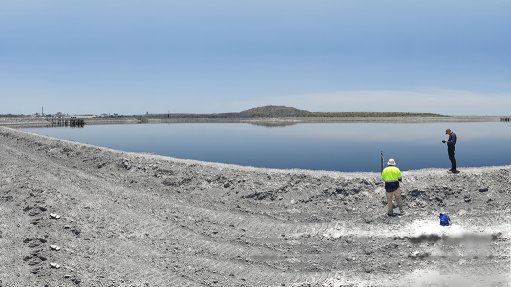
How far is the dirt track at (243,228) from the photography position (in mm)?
14398

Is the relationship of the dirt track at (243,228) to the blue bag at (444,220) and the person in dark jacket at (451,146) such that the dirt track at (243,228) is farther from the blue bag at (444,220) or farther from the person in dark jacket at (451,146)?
the person in dark jacket at (451,146)

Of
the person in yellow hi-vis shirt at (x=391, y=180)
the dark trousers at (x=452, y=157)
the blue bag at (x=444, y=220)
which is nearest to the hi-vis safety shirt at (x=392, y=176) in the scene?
the person in yellow hi-vis shirt at (x=391, y=180)

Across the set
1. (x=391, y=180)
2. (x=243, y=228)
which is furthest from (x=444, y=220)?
(x=243, y=228)

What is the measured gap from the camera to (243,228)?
18766 millimetres

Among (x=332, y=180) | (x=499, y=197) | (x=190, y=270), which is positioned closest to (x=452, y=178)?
(x=499, y=197)

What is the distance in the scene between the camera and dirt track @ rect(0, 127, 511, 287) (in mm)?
14398

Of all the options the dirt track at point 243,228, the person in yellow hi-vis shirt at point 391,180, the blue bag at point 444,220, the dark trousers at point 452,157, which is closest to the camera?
the dirt track at point 243,228

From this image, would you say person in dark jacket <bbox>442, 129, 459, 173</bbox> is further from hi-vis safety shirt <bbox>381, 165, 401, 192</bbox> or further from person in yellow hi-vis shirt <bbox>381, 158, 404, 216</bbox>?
hi-vis safety shirt <bbox>381, 165, 401, 192</bbox>

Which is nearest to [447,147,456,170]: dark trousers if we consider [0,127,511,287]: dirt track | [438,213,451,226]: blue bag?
[0,127,511,287]: dirt track

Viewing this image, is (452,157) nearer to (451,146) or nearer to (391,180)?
(451,146)

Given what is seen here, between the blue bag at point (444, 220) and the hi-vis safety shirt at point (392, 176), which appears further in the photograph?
the hi-vis safety shirt at point (392, 176)

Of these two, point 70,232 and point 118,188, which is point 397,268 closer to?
point 70,232

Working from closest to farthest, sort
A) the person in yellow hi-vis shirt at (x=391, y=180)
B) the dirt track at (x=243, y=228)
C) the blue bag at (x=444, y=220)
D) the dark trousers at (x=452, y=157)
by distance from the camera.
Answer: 1. the dirt track at (x=243, y=228)
2. the blue bag at (x=444, y=220)
3. the person in yellow hi-vis shirt at (x=391, y=180)
4. the dark trousers at (x=452, y=157)

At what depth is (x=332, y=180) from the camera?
74.5ft
